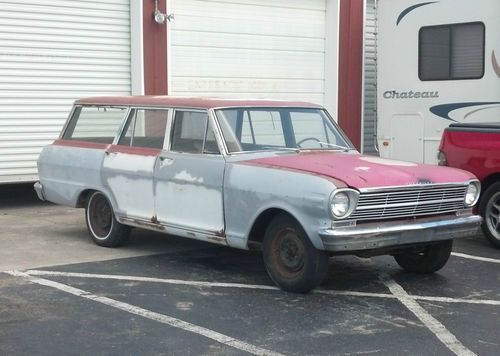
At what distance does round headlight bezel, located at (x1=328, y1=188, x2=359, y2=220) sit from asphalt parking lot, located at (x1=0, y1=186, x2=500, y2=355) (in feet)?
2.44

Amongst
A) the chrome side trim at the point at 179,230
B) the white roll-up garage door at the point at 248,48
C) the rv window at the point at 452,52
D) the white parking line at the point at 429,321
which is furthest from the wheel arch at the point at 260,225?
the white roll-up garage door at the point at 248,48

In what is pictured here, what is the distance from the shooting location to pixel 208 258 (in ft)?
27.2

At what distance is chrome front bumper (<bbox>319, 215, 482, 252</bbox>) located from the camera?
6223 mm

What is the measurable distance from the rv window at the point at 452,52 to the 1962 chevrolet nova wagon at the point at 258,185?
3.96 metres

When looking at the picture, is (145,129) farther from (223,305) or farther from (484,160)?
(484,160)

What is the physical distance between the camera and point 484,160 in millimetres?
8805

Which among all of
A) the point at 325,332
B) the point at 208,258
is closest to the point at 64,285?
the point at 208,258

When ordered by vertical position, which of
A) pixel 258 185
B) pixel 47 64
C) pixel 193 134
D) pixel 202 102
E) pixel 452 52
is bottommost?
pixel 258 185

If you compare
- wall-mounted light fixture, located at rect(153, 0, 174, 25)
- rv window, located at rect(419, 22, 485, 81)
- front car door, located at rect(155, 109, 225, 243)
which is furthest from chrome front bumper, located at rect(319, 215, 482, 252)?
wall-mounted light fixture, located at rect(153, 0, 174, 25)

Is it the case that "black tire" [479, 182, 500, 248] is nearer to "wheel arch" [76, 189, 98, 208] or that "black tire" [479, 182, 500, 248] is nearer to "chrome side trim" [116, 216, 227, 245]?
"chrome side trim" [116, 216, 227, 245]

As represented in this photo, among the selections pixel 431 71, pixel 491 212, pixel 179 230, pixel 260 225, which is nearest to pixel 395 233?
pixel 260 225

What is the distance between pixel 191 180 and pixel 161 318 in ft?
5.99

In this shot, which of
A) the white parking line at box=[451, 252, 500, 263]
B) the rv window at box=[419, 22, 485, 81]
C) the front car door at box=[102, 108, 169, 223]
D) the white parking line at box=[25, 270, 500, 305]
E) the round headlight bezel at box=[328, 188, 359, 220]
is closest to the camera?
the round headlight bezel at box=[328, 188, 359, 220]

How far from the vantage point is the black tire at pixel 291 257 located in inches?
256
